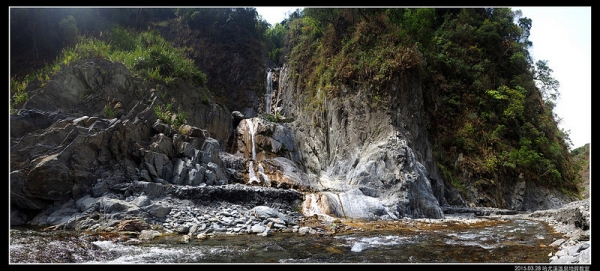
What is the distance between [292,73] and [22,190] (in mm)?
22525

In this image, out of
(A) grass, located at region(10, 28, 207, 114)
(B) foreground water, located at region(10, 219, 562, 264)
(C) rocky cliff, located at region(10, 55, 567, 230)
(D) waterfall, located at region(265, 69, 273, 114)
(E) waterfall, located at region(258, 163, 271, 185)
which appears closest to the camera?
(B) foreground water, located at region(10, 219, 562, 264)

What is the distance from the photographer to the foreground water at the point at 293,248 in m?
7.02

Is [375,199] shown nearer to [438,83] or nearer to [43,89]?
[438,83]

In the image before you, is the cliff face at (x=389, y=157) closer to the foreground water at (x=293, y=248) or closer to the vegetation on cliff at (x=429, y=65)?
the vegetation on cliff at (x=429, y=65)

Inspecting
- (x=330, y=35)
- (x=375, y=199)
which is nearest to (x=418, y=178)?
(x=375, y=199)

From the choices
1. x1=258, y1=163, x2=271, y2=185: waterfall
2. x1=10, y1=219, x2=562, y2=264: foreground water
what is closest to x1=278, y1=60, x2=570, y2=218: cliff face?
x1=258, y1=163, x2=271, y2=185: waterfall

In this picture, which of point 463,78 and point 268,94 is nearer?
point 463,78

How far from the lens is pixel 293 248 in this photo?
8.18 metres

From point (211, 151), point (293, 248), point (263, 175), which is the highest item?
point (211, 151)

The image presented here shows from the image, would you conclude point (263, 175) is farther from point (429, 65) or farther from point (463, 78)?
point (463, 78)

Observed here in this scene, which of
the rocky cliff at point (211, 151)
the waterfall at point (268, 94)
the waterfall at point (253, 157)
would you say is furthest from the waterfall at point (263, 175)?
the waterfall at point (268, 94)

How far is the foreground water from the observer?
7023 millimetres

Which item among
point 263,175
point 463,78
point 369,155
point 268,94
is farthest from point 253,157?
point 463,78

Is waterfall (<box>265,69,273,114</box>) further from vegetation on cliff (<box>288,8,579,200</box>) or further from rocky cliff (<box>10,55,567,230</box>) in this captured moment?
rocky cliff (<box>10,55,567,230</box>)
